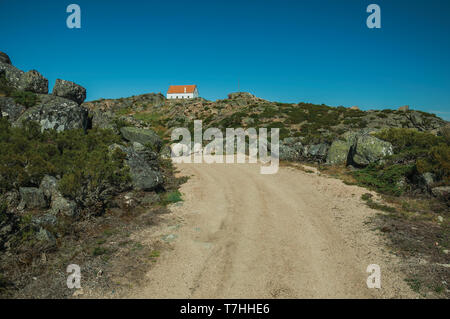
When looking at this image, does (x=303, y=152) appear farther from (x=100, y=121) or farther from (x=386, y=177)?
(x=100, y=121)

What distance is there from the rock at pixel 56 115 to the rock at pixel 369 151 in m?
21.2

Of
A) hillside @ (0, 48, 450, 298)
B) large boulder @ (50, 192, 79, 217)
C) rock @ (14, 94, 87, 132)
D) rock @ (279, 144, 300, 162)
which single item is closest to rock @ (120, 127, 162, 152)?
hillside @ (0, 48, 450, 298)

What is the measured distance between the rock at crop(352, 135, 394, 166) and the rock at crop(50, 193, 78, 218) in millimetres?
18580

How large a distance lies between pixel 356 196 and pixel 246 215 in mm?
6764

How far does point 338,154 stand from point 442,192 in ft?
31.4

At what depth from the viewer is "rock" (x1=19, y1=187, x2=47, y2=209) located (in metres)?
10.4

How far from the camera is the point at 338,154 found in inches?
861

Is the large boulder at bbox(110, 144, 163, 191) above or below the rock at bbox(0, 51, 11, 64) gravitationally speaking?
below

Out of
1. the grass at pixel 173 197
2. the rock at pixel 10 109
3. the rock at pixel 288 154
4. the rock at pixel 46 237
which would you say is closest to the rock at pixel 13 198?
the rock at pixel 46 237

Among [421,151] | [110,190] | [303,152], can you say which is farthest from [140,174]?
[421,151]

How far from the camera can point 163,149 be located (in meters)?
28.1

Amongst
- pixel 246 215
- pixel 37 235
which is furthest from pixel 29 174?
pixel 246 215

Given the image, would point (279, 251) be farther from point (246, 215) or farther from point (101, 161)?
point (101, 161)

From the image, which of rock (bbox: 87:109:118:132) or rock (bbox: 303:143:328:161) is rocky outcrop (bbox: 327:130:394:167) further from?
rock (bbox: 87:109:118:132)
